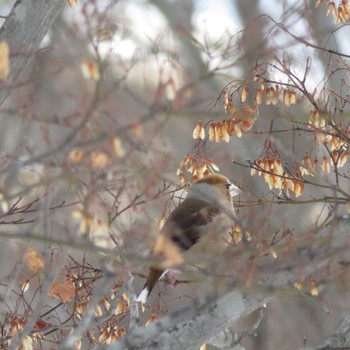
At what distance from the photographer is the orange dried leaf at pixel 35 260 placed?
4.98 m

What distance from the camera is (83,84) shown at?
3.88 m

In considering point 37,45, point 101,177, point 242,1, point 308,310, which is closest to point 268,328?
point 308,310

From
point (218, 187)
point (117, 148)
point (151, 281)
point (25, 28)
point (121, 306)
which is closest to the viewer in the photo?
point (117, 148)

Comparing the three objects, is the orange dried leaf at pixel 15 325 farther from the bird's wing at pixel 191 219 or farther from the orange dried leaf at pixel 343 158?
the orange dried leaf at pixel 343 158

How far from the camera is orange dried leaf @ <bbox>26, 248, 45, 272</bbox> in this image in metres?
4.98

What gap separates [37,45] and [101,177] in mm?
1862

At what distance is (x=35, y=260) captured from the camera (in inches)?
203

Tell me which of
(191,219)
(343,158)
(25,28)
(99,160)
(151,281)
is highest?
(25,28)

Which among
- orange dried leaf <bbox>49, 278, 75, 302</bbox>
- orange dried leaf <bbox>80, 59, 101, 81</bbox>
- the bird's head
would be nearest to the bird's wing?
the bird's head

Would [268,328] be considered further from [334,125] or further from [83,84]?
[83,84]

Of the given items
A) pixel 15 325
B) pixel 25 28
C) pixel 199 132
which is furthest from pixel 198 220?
pixel 25 28

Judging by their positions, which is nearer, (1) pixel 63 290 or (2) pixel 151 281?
(1) pixel 63 290

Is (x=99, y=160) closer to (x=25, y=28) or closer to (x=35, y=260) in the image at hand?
(x=35, y=260)

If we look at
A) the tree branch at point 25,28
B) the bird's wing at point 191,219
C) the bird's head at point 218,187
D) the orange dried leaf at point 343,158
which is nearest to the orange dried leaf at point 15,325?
the bird's wing at point 191,219
